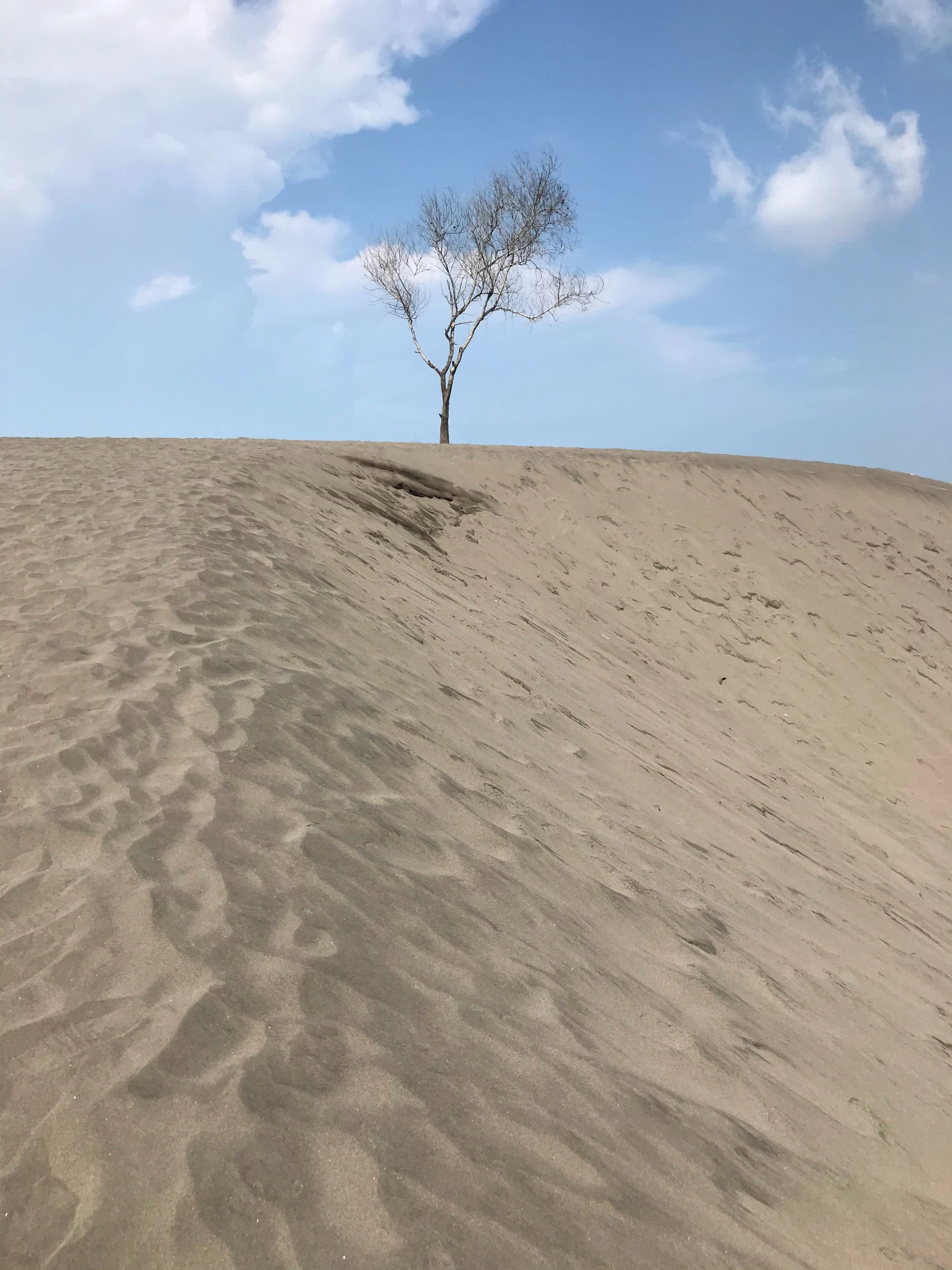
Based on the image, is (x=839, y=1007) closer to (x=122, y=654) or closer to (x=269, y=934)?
(x=269, y=934)

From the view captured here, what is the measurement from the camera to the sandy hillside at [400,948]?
6.34ft

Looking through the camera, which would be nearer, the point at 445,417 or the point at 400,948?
the point at 400,948

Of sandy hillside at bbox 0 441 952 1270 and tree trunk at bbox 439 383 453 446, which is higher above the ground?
tree trunk at bbox 439 383 453 446

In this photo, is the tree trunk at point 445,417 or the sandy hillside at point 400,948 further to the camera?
the tree trunk at point 445,417

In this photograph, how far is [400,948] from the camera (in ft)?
8.95

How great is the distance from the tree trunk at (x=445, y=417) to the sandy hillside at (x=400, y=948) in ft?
49.3

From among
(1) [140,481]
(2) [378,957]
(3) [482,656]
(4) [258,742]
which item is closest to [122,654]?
(4) [258,742]

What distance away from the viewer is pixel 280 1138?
197 centimetres

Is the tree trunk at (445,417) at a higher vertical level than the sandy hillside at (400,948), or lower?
higher

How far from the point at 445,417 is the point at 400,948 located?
67.6ft

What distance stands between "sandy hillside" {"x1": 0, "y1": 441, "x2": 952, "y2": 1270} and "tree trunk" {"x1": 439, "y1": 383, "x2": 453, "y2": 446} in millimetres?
15026

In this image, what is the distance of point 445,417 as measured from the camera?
2228cm

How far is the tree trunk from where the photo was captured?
22.1m

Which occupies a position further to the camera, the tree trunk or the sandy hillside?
the tree trunk
